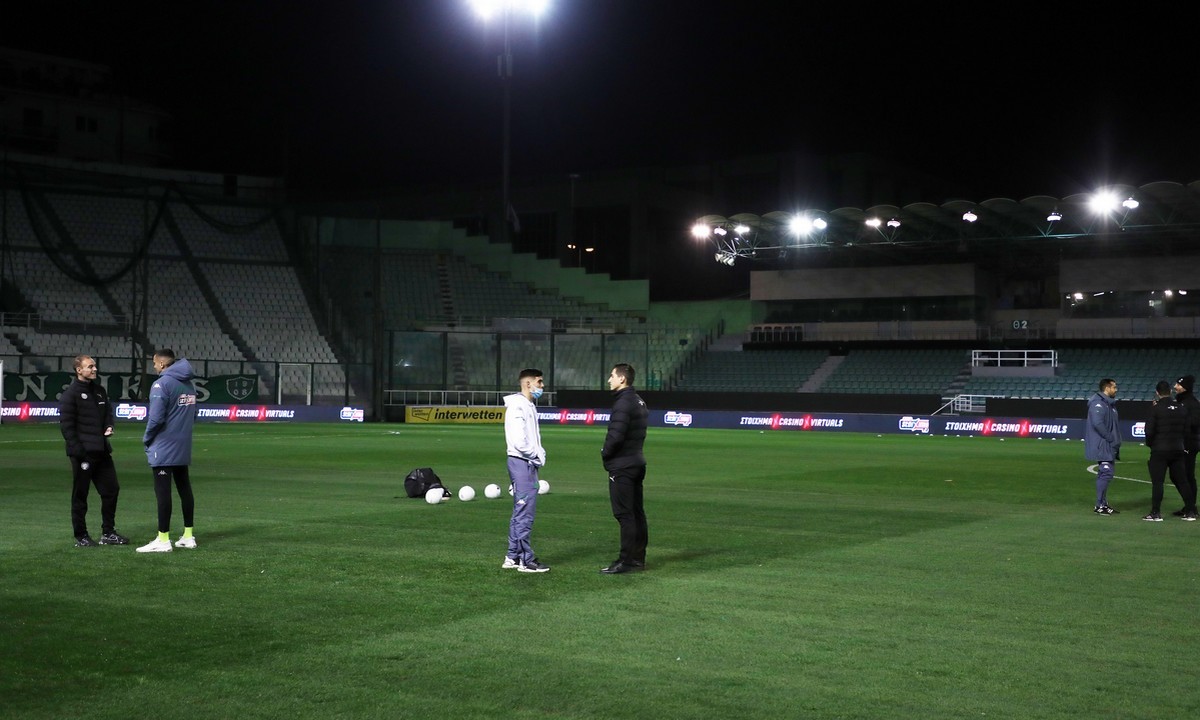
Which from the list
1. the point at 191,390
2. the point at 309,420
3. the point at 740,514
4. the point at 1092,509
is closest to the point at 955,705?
the point at 191,390

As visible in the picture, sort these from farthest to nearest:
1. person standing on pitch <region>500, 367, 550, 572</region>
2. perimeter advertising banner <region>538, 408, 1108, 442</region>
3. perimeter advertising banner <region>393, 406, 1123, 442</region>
Answer: 1. perimeter advertising banner <region>393, 406, 1123, 442</region>
2. perimeter advertising banner <region>538, 408, 1108, 442</region>
3. person standing on pitch <region>500, 367, 550, 572</region>

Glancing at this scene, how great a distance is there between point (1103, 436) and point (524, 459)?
32.9 ft

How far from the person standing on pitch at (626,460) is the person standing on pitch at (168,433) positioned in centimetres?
441

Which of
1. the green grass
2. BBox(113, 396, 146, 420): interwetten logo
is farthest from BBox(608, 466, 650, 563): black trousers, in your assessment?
BBox(113, 396, 146, 420): interwetten logo

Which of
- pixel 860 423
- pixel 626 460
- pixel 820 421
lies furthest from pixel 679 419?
pixel 626 460

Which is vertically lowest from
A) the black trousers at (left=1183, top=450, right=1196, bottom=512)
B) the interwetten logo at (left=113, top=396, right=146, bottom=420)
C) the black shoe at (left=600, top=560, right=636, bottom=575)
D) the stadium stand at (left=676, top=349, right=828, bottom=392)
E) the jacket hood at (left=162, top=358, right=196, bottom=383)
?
the black shoe at (left=600, top=560, right=636, bottom=575)

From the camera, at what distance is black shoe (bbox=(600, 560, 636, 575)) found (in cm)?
→ 1145

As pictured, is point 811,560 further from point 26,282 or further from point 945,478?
point 26,282

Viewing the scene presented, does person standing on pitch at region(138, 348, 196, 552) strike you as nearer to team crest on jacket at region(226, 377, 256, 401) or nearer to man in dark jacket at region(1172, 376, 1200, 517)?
man in dark jacket at region(1172, 376, 1200, 517)

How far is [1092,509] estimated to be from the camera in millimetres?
18234

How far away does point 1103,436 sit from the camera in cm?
1741

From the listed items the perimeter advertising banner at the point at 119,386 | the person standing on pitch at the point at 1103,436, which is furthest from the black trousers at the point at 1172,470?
the perimeter advertising banner at the point at 119,386

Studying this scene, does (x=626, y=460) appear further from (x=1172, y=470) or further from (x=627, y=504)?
(x=1172, y=470)

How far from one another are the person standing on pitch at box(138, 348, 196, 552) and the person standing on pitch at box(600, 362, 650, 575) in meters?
4.41
